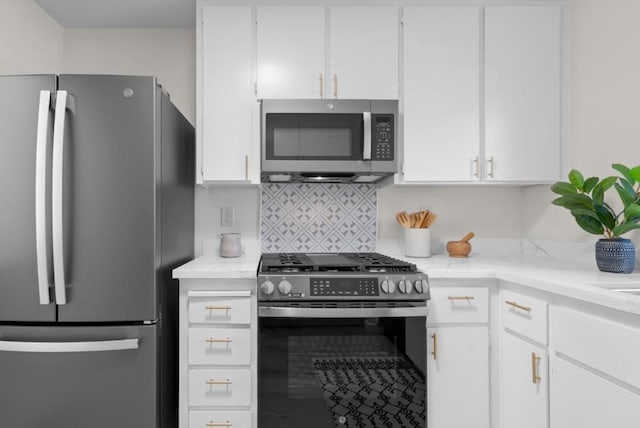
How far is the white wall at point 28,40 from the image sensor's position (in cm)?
201

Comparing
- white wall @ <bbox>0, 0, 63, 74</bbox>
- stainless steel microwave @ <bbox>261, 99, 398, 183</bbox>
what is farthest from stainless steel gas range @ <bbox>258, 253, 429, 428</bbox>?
white wall @ <bbox>0, 0, 63, 74</bbox>

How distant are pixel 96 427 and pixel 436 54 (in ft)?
8.27

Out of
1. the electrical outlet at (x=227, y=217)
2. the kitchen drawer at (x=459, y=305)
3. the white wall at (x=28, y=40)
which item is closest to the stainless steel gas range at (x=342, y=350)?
the kitchen drawer at (x=459, y=305)

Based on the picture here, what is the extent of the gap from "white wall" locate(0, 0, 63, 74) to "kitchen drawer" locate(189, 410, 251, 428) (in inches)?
80.9

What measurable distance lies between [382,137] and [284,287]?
984mm

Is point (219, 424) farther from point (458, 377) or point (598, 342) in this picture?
point (598, 342)

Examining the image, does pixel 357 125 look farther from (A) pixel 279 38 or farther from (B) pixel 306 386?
(B) pixel 306 386

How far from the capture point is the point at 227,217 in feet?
8.20

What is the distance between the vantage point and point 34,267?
1.59 meters

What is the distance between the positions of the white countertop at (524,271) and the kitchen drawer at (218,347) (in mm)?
267

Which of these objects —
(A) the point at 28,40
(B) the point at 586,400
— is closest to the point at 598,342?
(B) the point at 586,400

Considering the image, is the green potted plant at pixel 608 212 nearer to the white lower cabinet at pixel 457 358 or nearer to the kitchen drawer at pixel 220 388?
the white lower cabinet at pixel 457 358

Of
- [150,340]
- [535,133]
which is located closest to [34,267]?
[150,340]

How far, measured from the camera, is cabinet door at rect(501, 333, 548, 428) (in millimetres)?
1533
